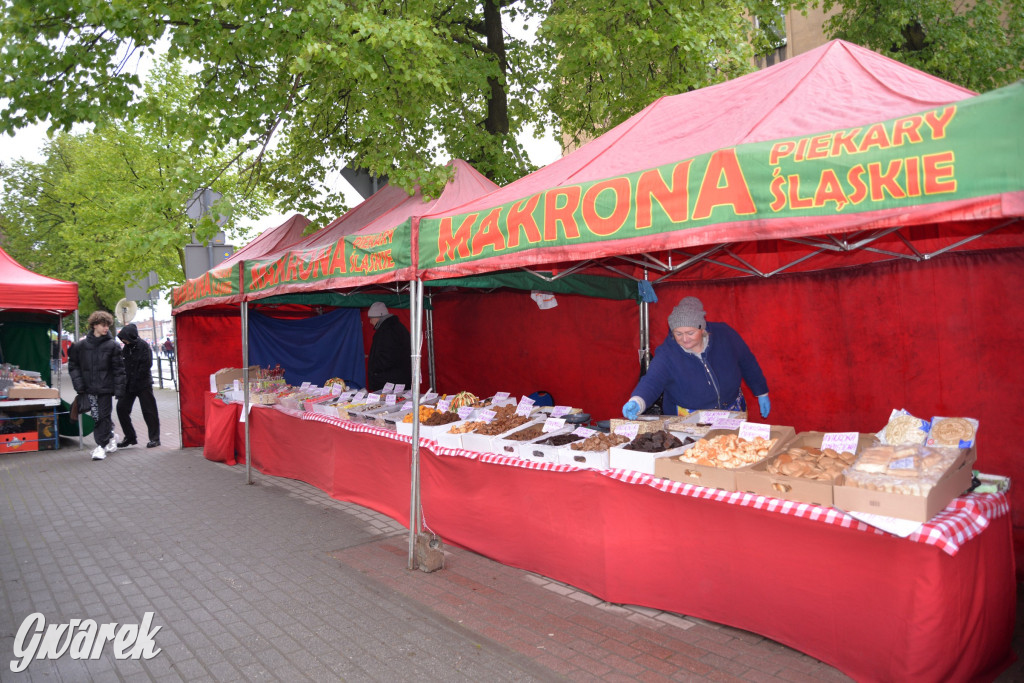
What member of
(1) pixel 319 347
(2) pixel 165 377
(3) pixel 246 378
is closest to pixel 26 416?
(1) pixel 319 347

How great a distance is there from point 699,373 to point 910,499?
228 centimetres

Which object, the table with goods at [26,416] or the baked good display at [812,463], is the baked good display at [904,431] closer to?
the baked good display at [812,463]

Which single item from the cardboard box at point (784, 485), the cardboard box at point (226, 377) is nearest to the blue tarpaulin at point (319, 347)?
the cardboard box at point (226, 377)

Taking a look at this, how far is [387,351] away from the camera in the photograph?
27.1 feet

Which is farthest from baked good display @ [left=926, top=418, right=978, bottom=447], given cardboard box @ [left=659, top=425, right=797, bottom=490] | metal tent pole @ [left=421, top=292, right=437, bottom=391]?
metal tent pole @ [left=421, top=292, right=437, bottom=391]

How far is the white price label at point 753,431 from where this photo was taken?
3721 millimetres

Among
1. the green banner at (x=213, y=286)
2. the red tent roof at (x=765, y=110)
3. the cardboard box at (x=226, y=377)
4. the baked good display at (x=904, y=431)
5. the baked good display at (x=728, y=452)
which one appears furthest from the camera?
the cardboard box at (x=226, y=377)

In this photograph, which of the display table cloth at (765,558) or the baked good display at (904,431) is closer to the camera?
the display table cloth at (765,558)

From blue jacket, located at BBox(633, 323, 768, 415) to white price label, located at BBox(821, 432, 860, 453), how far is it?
4.53 ft

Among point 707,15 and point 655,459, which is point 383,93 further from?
point 655,459

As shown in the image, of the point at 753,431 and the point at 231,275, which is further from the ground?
the point at 231,275

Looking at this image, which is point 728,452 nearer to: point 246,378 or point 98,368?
point 246,378

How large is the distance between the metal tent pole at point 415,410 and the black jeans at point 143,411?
752 cm

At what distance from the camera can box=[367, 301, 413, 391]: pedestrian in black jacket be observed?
826cm
